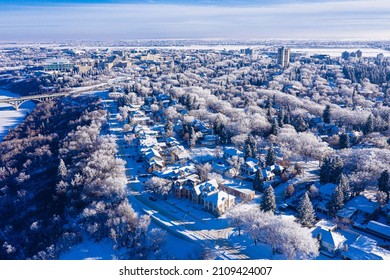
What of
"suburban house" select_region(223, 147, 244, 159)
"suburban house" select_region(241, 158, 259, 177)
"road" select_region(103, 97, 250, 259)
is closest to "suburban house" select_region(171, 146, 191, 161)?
"suburban house" select_region(223, 147, 244, 159)

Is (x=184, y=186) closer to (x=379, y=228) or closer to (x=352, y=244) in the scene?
(x=352, y=244)

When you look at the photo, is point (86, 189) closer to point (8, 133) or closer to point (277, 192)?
point (277, 192)

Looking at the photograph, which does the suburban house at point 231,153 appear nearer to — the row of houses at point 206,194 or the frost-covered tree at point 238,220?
the row of houses at point 206,194

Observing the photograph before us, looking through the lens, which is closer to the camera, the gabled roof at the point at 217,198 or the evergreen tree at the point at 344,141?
the gabled roof at the point at 217,198

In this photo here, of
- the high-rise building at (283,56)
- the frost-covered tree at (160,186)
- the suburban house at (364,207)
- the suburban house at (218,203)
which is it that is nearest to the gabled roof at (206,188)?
the suburban house at (218,203)

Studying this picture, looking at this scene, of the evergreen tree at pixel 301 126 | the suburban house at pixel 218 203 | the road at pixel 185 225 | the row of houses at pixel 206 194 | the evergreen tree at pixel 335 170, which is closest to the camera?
the road at pixel 185 225

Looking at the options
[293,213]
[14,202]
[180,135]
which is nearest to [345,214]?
[293,213]

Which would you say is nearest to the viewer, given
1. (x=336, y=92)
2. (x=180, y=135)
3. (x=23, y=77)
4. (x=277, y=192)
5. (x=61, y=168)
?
(x=277, y=192)

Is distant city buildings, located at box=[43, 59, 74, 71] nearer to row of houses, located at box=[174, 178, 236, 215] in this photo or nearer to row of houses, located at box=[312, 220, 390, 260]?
row of houses, located at box=[174, 178, 236, 215]
